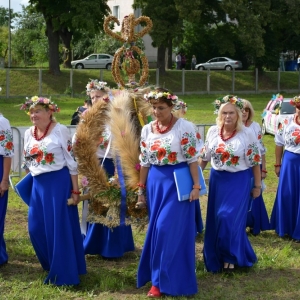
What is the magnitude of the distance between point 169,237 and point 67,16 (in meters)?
29.1

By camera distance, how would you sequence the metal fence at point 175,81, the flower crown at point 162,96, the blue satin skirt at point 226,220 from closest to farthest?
1. the flower crown at point 162,96
2. the blue satin skirt at point 226,220
3. the metal fence at point 175,81

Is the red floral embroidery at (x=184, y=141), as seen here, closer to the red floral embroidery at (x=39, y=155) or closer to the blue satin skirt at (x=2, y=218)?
the red floral embroidery at (x=39, y=155)

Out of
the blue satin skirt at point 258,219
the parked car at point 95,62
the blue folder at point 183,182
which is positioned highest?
the parked car at point 95,62

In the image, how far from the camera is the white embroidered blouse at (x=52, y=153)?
261 inches

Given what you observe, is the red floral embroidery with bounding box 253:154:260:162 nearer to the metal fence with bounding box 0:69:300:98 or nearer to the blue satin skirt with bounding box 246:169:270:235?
the blue satin skirt with bounding box 246:169:270:235

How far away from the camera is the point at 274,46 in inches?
1642

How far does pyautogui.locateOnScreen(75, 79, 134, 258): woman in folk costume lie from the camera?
294 inches

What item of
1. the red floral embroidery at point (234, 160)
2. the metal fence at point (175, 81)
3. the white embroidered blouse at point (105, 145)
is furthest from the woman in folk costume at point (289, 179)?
the metal fence at point (175, 81)

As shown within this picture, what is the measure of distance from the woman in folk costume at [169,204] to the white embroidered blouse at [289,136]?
2.61 meters

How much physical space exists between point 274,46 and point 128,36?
35428mm

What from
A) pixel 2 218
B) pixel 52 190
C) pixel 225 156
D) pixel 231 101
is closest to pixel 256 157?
pixel 225 156

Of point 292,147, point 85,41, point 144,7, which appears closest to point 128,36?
point 292,147

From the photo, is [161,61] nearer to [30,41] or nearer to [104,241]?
[30,41]

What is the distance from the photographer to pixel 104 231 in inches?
306
